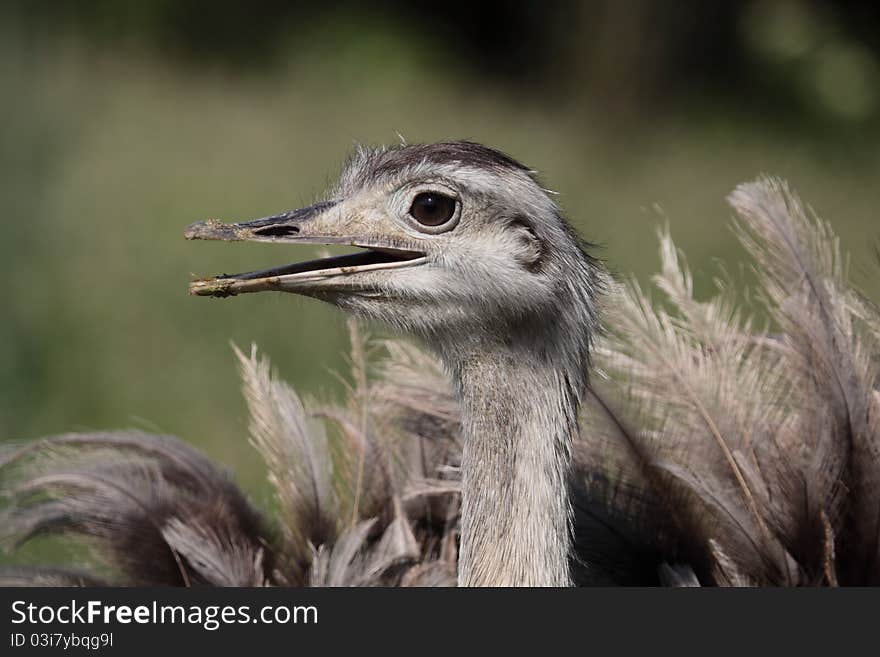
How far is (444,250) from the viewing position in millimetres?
1223

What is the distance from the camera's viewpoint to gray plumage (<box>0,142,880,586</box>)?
123 centimetres

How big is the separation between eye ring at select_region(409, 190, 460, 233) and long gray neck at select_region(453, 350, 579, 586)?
11cm

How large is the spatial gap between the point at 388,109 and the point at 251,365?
2326 millimetres

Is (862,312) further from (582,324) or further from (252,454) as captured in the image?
(252,454)

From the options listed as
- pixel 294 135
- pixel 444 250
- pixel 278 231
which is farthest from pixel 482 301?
pixel 294 135

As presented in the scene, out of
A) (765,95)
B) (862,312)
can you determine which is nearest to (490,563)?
(862,312)

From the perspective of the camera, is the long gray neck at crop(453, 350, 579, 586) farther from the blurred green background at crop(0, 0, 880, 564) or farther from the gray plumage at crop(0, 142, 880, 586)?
the blurred green background at crop(0, 0, 880, 564)

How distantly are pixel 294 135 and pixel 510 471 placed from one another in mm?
2477

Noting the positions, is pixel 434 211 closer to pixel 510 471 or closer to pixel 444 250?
pixel 444 250

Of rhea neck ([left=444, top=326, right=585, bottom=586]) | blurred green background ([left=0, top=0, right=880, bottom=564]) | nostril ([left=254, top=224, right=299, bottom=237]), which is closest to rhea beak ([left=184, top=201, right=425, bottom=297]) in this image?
nostril ([left=254, top=224, right=299, bottom=237])

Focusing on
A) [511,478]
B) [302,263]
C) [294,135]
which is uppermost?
[294,135]

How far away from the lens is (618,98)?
395cm

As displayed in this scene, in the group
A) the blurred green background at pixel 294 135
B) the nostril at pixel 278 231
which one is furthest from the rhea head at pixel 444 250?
the blurred green background at pixel 294 135

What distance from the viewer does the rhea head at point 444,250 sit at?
122cm
